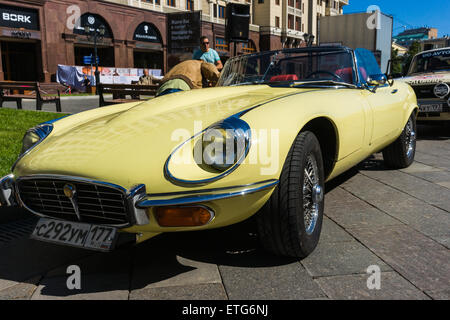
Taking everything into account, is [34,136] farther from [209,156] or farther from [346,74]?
[346,74]

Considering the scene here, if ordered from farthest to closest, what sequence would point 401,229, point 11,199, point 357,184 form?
point 357,184
point 401,229
point 11,199

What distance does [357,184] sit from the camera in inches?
157

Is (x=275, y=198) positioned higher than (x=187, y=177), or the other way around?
(x=187, y=177)

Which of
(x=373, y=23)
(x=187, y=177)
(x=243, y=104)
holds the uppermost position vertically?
(x=373, y=23)

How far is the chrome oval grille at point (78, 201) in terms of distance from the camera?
1.95 meters

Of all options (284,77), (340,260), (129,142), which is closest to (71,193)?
(129,142)

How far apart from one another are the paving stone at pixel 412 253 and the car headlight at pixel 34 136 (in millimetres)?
2097

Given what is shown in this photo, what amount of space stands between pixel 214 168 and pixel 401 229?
1551 millimetres

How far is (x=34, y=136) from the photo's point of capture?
2.68 metres

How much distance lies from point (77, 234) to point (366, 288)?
1429 mm

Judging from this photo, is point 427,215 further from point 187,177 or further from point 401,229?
point 187,177

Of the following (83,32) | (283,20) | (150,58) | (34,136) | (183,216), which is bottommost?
(183,216)

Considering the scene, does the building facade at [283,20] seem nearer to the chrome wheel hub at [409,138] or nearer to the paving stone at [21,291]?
the chrome wheel hub at [409,138]

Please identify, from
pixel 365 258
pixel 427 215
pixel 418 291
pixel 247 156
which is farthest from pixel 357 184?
pixel 247 156
